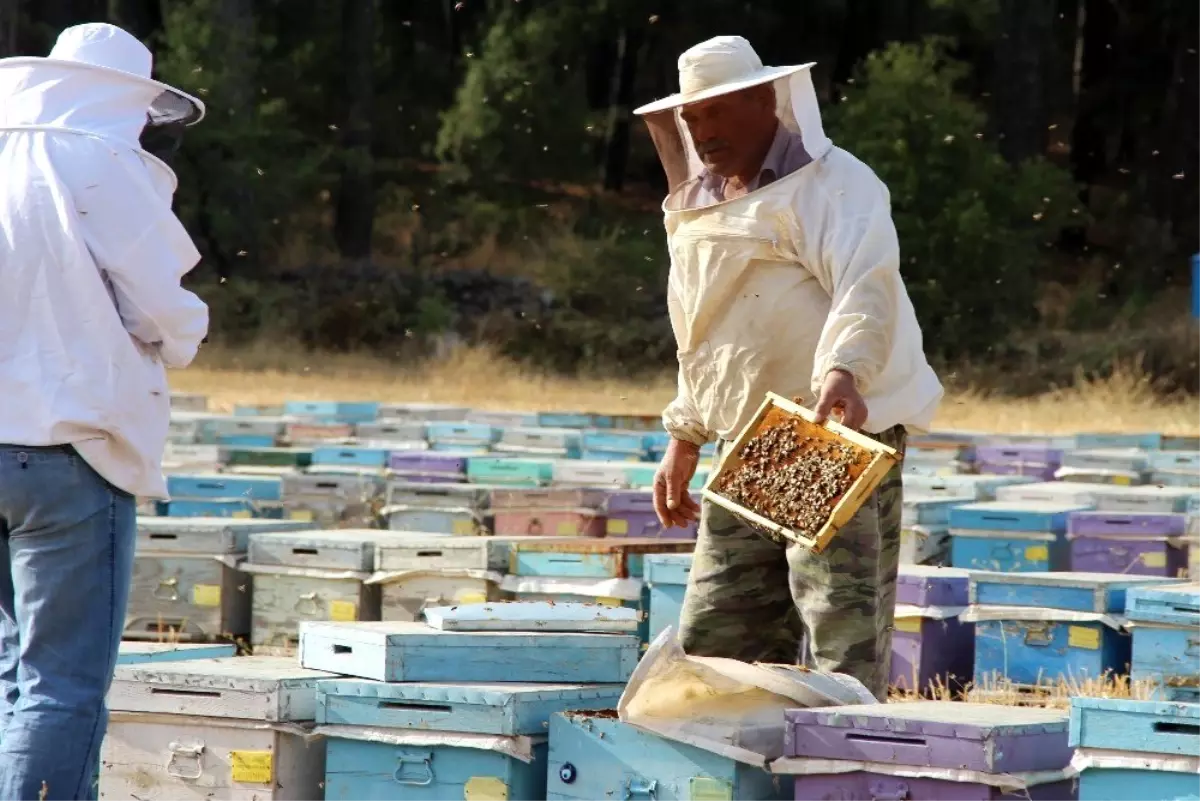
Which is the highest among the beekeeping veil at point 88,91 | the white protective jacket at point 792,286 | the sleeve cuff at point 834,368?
the beekeeping veil at point 88,91

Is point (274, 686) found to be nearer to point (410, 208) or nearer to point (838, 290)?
point (838, 290)

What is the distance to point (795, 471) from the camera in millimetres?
4129

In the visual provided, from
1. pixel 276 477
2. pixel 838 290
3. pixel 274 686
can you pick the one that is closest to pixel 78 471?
pixel 274 686

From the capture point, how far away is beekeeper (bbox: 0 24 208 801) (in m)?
3.62

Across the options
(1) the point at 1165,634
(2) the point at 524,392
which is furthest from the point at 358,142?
(1) the point at 1165,634

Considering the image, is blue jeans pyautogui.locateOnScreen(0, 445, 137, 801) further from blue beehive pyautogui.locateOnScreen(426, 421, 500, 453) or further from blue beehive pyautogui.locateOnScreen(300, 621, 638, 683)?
blue beehive pyautogui.locateOnScreen(426, 421, 500, 453)

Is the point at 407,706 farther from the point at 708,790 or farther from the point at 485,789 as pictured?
the point at 708,790

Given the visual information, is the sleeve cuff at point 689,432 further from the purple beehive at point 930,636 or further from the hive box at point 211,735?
the purple beehive at point 930,636

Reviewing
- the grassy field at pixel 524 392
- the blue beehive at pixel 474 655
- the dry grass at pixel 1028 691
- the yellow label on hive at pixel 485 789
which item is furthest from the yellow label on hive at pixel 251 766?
the grassy field at pixel 524 392

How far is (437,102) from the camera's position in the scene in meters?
34.8

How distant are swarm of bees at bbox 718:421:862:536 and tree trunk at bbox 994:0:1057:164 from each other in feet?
82.4

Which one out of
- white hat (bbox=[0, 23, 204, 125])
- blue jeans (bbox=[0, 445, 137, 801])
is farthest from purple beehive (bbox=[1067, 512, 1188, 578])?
blue jeans (bbox=[0, 445, 137, 801])

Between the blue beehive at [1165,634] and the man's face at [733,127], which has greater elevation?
the man's face at [733,127]

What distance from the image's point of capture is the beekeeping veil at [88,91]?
148 inches
